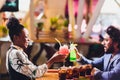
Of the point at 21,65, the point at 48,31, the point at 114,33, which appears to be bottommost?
the point at 48,31

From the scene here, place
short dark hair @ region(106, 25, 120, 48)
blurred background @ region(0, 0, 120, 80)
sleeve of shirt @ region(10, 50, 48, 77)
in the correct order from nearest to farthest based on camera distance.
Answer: sleeve of shirt @ region(10, 50, 48, 77), short dark hair @ region(106, 25, 120, 48), blurred background @ region(0, 0, 120, 80)

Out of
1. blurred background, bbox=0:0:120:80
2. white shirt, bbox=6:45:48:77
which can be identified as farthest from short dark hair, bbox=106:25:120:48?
blurred background, bbox=0:0:120:80

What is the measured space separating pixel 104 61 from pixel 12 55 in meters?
0.90

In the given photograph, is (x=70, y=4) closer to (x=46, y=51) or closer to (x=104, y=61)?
(x=46, y=51)

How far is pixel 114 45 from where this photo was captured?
2.57 m

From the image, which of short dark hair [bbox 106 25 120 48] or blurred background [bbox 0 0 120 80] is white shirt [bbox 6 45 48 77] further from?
blurred background [bbox 0 0 120 80]

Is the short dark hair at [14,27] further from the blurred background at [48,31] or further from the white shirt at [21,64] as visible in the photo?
the blurred background at [48,31]

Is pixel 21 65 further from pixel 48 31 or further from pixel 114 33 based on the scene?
pixel 48 31

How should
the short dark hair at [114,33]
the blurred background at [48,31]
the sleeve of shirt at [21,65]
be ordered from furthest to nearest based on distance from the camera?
the blurred background at [48,31], the short dark hair at [114,33], the sleeve of shirt at [21,65]

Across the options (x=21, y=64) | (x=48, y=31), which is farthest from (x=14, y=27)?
(x=48, y=31)

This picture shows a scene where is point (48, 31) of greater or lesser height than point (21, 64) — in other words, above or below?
below

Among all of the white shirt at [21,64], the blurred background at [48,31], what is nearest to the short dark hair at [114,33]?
the white shirt at [21,64]

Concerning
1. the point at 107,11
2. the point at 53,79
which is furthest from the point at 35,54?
the point at 53,79

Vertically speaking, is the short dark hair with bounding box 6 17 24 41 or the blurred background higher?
the short dark hair with bounding box 6 17 24 41
